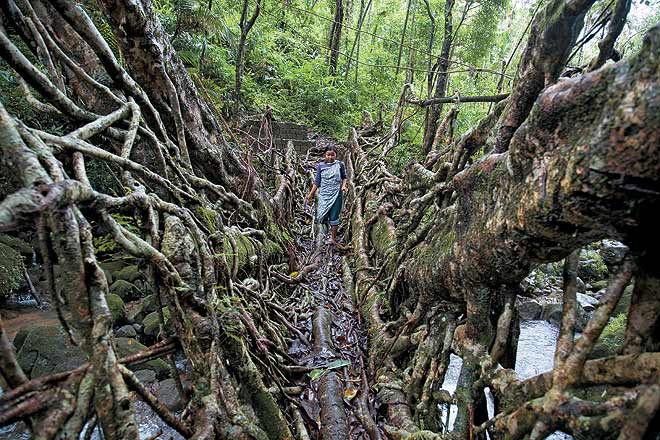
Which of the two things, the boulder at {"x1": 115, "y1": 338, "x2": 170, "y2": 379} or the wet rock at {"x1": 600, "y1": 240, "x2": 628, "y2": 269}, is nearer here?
the boulder at {"x1": 115, "y1": 338, "x2": 170, "y2": 379}

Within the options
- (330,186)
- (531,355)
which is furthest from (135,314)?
(531,355)

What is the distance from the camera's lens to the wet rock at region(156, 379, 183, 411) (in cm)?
298

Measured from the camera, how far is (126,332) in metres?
3.79

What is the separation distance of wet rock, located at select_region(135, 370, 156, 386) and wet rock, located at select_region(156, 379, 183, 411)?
121 mm

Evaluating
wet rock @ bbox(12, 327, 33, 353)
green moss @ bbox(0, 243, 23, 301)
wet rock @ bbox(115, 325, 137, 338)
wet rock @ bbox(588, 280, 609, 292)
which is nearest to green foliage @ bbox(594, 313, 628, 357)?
wet rock @ bbox(588, 280, 609, 292)

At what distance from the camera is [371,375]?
3164mm

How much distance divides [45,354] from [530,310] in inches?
236

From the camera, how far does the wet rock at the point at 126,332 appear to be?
3758 mm

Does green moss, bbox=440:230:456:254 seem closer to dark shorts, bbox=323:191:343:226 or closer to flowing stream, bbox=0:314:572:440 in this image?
flowing stream, bbox=0:314:572:440

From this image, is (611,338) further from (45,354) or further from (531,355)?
(45,354)

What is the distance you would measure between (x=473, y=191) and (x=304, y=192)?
249 inches

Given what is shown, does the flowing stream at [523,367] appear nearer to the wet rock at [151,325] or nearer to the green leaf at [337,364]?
the wet rock at [151,325]

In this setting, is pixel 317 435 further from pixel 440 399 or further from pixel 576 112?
pixel 576 112

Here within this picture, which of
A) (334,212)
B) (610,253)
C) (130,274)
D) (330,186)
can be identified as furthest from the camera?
(610,253)
